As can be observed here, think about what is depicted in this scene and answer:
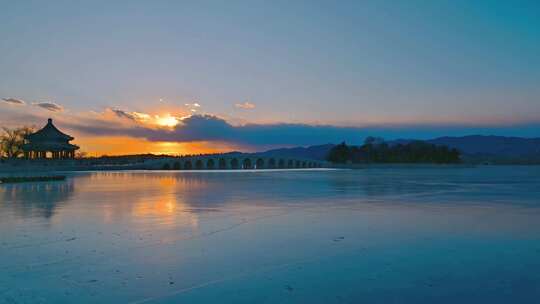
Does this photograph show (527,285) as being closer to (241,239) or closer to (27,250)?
(241,239)

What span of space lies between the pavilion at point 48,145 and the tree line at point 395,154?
2318 inches

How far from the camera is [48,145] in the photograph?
57.2 metres

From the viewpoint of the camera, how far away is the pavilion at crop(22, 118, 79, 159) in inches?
2250

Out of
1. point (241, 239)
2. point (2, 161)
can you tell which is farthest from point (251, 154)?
point (241, 239)

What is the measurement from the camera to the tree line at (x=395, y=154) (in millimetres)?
94438

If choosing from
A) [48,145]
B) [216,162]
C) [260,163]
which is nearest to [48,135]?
[48,145]

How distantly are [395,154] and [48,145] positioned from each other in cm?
7260

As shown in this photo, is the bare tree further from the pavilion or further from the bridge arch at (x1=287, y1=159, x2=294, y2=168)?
the bridge arch at (x1=287, y1=159, x2=294, y2=168)

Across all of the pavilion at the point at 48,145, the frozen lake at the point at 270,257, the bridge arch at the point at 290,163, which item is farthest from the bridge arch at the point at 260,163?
the frozen lake at the point at 270,257

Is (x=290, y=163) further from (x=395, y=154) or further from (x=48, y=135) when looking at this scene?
(x=48, y=135)

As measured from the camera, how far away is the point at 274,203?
13.6 meters

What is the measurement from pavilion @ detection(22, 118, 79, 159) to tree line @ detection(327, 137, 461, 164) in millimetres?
58867

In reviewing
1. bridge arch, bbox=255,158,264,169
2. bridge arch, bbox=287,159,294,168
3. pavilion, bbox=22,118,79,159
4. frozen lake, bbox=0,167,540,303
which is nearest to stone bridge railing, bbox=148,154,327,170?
bridge arch, bbox=255,158,264,169

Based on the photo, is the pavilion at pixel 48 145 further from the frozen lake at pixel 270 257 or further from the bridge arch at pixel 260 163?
the frozen lake at pixel 270 257
